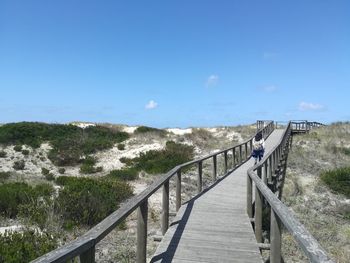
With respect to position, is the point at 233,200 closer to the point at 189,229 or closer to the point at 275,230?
the point at 189,229

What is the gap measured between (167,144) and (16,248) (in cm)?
2254

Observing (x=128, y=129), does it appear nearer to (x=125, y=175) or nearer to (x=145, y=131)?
(x=145, y=131)

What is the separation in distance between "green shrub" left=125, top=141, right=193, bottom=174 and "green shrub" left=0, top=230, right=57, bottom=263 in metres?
12.8

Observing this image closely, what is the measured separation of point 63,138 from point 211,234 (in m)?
25.6

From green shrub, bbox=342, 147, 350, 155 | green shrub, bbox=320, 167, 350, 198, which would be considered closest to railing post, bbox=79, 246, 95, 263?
green shrub, bbox=320, 167, 350, 198

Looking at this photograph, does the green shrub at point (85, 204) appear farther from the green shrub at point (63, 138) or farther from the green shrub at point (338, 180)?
the green shrub at point (63, 138)

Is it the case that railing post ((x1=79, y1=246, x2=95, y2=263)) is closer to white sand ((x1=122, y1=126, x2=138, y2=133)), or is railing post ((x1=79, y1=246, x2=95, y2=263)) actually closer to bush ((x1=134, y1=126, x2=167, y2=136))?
bush ((x1=134, y1=126, x2=167, y2=136))

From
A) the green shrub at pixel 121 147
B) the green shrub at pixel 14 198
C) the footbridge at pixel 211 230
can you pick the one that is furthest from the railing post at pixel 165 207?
the green shrub at pixel 121 147

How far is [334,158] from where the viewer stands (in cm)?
2830

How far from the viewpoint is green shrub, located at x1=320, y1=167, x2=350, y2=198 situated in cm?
1953

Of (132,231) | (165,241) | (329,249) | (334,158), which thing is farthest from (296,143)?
(165,241)

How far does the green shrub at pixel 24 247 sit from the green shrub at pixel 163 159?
12801 millimetres

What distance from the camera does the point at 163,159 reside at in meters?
23.3

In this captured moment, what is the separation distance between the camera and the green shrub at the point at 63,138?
2634 cm
